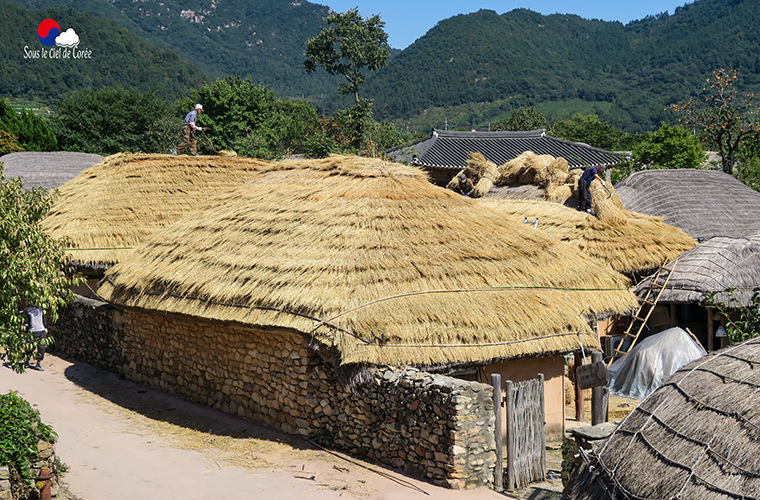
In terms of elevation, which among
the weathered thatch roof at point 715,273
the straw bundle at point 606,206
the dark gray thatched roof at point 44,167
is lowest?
the weathered thatch roof at point 715,273

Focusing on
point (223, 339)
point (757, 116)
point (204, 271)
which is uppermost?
point (757, 116)

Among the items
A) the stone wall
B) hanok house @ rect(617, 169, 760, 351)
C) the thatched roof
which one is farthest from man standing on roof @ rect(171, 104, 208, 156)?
hanok house @ rect(617, 169, 760, 351)

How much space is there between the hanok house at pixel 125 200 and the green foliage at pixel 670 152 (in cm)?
1770

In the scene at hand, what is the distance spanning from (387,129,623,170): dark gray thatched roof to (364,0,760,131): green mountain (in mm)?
72667

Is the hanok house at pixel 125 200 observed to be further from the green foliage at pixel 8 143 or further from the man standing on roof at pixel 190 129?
the green foliage at pixel 8 143

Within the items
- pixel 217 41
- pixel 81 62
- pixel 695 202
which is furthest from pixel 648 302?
pixel 217 41

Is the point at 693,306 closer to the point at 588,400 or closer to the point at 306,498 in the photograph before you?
the point at 588,400

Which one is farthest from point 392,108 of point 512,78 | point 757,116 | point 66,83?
point 757,116

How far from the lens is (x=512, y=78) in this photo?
120062mm

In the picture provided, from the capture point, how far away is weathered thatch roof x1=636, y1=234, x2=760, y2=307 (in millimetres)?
15523

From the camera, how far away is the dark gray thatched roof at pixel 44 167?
29.2m

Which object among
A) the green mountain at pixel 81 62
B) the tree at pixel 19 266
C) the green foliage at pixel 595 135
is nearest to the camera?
the tree at pixel 19 266

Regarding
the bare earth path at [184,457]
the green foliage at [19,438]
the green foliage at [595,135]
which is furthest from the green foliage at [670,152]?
the green foliage at [595,135]

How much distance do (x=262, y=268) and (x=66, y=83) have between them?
9452 cm
